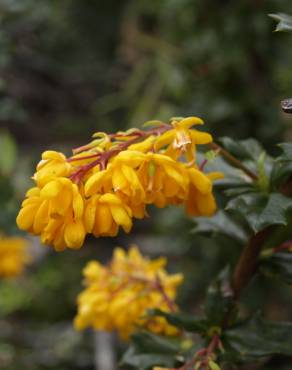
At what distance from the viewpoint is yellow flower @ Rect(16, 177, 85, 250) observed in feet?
2.92

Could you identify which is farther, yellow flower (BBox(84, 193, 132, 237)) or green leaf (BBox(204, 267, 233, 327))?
green leaf (BBox(204, 267, 233, 327))

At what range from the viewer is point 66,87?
363cm

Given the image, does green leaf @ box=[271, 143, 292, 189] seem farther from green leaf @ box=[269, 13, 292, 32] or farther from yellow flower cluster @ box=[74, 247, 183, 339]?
yellow flower cluster @ box=[74, 247, 183, 339]

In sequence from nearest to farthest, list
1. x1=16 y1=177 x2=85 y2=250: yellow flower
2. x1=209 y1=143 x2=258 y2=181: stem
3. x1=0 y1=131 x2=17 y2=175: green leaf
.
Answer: x1=16 y1=177 x2=85 y2=250: yellow flower, x1=209 y1=143 x2=258 y2=181: stem, x1=0 y1=131 x2=17 y2=175: green leaf

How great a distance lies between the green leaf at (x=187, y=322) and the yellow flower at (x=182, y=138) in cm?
33

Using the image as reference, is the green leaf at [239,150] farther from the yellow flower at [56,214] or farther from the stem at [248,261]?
the yellow flower at [56,214]

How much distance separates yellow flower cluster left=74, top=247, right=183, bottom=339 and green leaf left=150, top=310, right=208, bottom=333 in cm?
16

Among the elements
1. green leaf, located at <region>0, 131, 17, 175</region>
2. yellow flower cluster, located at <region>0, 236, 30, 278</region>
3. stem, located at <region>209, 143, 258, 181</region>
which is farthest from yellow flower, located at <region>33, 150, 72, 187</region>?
yellow flower cluster, located at <region>0, 236, 30, 278</region>

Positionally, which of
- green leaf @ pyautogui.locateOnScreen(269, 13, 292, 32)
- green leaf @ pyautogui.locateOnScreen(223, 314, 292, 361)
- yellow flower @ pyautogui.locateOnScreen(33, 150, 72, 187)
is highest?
green leaf @ pyautogui.locateOnScreen(269, 13, 292, 32)

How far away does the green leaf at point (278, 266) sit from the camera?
1.10m

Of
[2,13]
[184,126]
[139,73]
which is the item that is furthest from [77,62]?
[184,126]

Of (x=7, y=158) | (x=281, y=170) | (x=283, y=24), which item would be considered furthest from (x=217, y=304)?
(x=7, y=158)

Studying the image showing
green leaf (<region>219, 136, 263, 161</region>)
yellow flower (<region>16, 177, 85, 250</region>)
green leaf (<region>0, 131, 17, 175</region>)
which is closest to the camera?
yellow flower (<region>16, 177, 85, 250</region>)

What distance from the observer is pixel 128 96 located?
3029 millimetres
